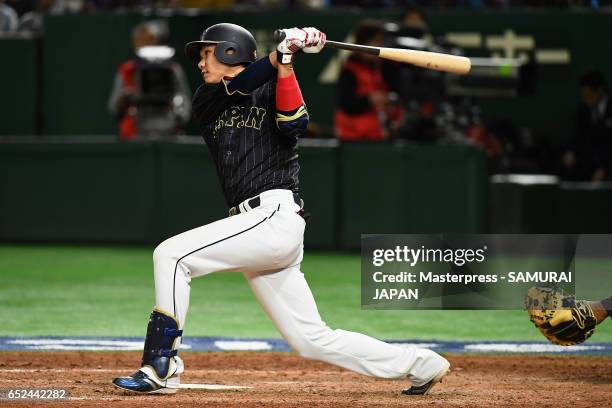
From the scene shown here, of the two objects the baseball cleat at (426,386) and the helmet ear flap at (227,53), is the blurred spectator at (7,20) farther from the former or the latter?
the baseball cleat at (426,386)

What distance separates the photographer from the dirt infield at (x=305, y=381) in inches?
235

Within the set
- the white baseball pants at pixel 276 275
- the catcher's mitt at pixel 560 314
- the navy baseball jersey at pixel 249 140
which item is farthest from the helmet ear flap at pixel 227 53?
the catcher's mitt at pixel 560 314

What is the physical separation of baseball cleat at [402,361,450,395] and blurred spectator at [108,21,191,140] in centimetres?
790

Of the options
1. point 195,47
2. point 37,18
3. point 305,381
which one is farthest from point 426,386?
point 37,18

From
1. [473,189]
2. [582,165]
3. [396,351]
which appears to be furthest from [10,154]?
[396,351]

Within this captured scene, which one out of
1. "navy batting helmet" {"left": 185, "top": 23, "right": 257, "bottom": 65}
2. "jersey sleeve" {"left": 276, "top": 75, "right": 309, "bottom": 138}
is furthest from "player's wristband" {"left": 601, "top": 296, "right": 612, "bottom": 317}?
"navy batting helmet" {"left": 185, "top": 23, "right": 257, "bottom": 65}

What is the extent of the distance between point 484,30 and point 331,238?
3.67 meters

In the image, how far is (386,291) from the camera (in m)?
7.16

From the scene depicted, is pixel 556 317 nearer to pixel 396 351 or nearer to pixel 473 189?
pixel 396 351

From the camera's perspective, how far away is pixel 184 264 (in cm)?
579

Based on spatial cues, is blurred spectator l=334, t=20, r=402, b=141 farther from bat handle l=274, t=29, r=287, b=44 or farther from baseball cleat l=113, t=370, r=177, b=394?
baseball cleat l=113, t=370, r=177, b=394

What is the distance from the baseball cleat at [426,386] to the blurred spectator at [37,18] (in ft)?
34.6

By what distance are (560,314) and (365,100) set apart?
6177mm

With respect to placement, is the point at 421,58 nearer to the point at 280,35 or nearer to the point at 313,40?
the point at 313,40
